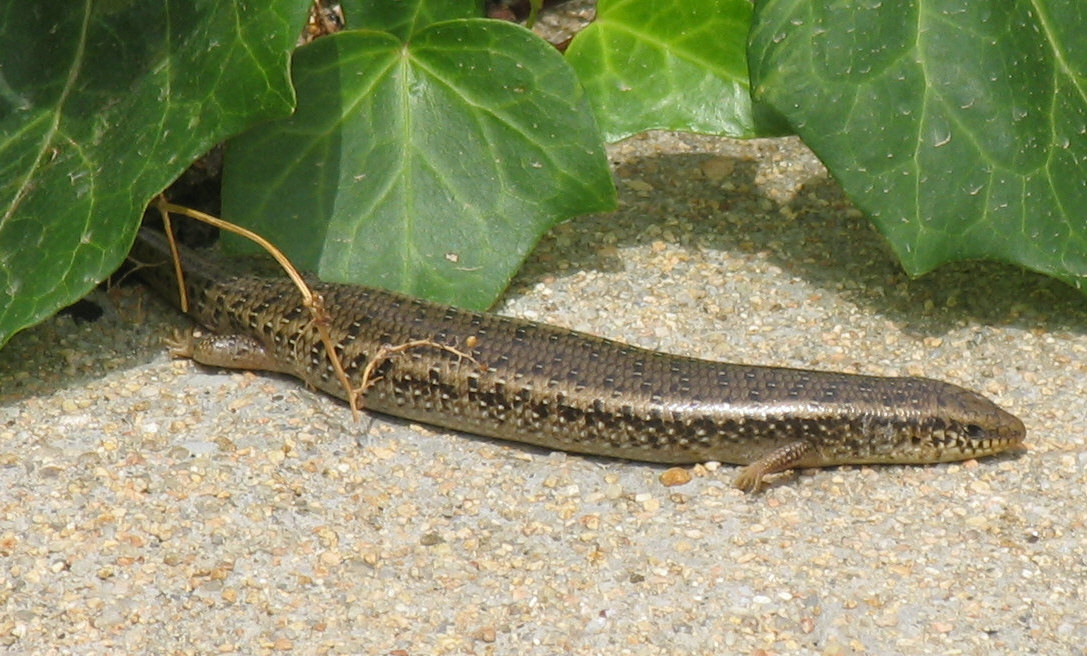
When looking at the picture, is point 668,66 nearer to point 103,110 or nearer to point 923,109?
point 923,109

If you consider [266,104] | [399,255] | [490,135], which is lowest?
[399,255]

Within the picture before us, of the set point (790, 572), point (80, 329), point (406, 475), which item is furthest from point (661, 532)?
point (80, 329)

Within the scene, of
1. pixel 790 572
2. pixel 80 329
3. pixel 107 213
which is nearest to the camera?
pixel 790 572

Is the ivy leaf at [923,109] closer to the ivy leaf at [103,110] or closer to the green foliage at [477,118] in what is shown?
the green foliage at [477,118]

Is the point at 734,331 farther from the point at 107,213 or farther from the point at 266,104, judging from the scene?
the point at 107,213

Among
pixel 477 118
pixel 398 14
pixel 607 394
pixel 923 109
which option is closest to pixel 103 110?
pixel 398 14

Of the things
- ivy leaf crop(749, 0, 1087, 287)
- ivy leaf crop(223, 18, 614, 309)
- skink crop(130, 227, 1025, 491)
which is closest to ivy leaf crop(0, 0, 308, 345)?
ivy leaf crop(223, 18, 614, 309)
